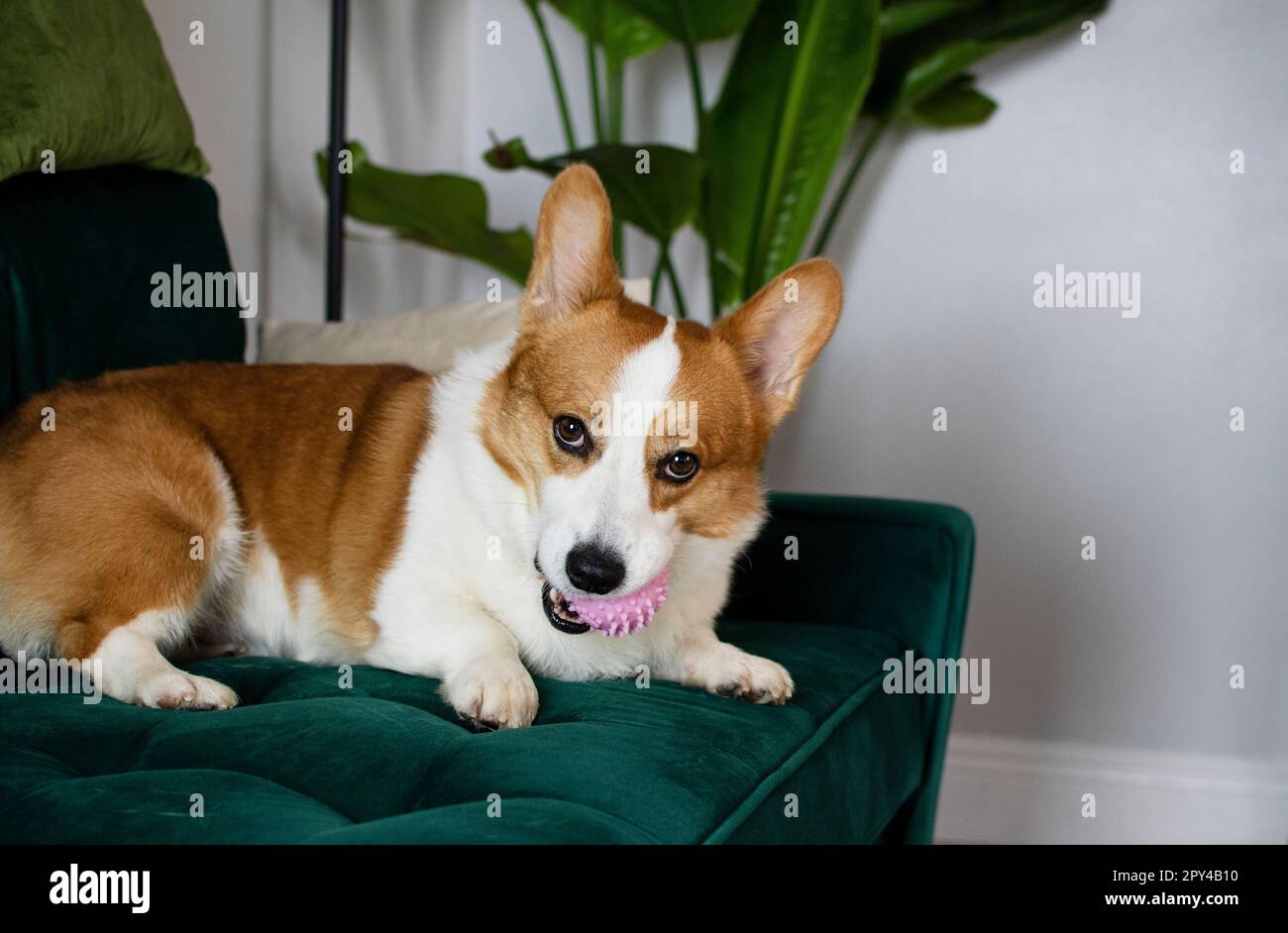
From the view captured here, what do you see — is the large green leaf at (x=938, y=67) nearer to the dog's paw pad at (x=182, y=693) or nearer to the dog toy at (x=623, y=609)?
the dog toy at (x=623, y=609)

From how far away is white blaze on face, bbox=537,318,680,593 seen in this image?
1.42m

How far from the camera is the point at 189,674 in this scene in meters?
1.42

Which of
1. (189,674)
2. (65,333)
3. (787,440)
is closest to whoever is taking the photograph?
(189,674)

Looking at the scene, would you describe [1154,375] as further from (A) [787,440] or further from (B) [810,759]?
(B) [810,759]

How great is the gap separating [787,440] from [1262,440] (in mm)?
Answer: 1121

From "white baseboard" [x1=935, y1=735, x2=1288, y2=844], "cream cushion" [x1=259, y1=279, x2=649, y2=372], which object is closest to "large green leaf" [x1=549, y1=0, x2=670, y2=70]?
"cream cushion" [x1=259, y1=279, x2=649, y2=372]

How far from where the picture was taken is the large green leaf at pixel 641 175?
2467 millimetres

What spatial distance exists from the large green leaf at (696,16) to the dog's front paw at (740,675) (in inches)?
61.0

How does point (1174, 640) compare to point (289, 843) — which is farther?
point (1174, 640)

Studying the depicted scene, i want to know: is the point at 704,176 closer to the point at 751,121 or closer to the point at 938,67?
the point at 751,121

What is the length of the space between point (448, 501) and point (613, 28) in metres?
1.59

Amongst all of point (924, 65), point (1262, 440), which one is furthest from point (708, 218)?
point (1262, 440)

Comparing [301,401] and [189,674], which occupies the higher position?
[301,401]
